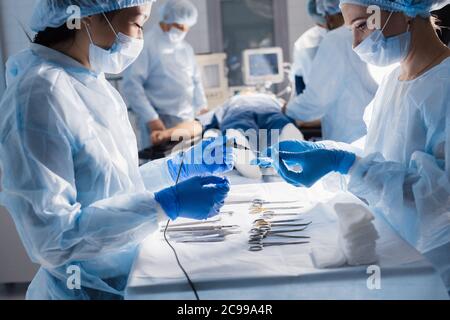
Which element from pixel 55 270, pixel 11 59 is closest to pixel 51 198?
pixel 55 270

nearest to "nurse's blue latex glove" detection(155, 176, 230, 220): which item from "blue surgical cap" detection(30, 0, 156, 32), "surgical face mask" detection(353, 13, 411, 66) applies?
"blue surgical cap" detection(30, 0, 156, 32)

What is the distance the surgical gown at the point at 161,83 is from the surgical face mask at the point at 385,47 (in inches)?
103

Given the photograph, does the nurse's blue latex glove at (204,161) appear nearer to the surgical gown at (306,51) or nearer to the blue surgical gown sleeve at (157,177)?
the blue surgical gown sleeve at (157,177)

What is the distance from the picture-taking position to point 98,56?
1377 millimetres

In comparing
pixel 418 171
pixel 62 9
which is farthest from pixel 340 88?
pixel 62 9

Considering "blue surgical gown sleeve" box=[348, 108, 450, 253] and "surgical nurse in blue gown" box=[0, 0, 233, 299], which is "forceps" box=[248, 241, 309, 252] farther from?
"blue surgical gown sleeve" box=[348, 108, 450, 253]

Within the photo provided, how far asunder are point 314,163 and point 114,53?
593mm

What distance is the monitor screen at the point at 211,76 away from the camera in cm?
440

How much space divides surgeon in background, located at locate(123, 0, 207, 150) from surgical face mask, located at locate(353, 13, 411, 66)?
8.55ft

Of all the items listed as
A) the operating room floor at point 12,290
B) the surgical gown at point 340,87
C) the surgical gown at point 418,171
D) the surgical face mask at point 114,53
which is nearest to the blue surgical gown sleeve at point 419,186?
the surgical gown at point 418,171

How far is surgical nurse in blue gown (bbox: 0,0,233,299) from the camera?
111cm

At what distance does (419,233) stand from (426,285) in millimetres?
296

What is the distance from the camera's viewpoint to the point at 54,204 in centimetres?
110

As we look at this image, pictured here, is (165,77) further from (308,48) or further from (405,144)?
(405,144)
